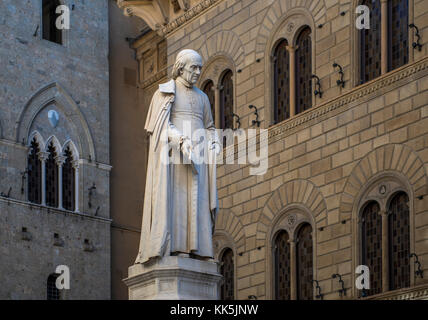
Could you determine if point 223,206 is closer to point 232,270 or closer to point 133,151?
point 232,270

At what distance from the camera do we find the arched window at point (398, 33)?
67.7ft

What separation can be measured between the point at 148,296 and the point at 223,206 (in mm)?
12646

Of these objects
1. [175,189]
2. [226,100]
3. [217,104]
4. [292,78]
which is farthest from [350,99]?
[175,189]

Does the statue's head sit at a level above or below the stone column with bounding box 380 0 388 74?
below

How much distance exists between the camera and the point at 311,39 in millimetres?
22906

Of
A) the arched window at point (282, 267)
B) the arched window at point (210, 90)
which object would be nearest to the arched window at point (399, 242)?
the arched window at point (282, 267)

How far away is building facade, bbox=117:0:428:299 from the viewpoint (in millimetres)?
20094

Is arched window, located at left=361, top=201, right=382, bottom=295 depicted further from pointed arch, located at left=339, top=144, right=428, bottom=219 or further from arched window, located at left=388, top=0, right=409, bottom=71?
arched window, located at left=388, top=0, right=409, bottom=71

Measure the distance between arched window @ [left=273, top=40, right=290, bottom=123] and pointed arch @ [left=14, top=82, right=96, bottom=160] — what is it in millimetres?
7096

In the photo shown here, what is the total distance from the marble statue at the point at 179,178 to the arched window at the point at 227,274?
11557 mm

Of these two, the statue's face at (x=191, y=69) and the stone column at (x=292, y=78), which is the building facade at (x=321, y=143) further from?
the statue's face at (x=191, y=69)

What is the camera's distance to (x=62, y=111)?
29094 millimetres

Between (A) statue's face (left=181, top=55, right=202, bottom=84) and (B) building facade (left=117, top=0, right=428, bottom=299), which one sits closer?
(A) statue's face (left=181, top=55, right=202, bottom=84)

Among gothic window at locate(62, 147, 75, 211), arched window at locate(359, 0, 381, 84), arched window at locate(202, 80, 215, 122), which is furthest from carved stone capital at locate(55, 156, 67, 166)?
arched window at locate(359, 0, 381, 84)
